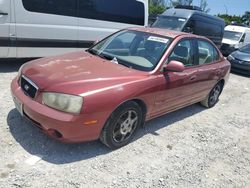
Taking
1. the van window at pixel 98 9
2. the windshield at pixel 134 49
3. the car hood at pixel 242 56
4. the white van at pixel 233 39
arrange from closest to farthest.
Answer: the windshield at pixel 134 49
the van window at pixel 98 9
the car hood at pixel 242 56
the white van at pixel 233 39

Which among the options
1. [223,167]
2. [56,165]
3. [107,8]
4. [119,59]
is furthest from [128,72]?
[107,8]

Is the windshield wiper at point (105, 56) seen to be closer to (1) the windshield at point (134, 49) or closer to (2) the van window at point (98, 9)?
(1) the windshield at point (134, 49)

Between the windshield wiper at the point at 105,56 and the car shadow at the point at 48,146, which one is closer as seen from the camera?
the car shadow at the point at 48,146

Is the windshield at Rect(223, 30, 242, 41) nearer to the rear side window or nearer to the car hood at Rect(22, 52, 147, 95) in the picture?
the rear side window

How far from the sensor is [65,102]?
3.21 m

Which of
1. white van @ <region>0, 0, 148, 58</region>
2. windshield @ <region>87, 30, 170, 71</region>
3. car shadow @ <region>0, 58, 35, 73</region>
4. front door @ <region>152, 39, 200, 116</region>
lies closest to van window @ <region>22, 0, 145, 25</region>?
white van @ <region>0, 0, 148, 58</region>

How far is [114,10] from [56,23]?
6.07 feet

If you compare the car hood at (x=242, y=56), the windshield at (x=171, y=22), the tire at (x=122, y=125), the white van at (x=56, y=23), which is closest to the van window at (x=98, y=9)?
the white van at (x=56, y=23)

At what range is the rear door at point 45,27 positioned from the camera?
20.4ft

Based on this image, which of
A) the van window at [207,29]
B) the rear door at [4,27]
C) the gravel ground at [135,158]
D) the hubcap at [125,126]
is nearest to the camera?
the gravel ground at [135,158]

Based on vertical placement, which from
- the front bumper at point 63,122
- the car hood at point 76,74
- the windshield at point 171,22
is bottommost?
the front bumper at point 63,122

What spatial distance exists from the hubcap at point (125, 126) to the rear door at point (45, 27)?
3.64 metres

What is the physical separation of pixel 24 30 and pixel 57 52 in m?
1.01

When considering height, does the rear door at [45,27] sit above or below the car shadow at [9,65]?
above
